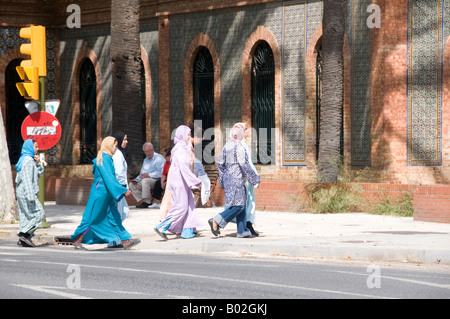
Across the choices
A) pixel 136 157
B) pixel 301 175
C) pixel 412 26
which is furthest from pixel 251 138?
pixel 412 26

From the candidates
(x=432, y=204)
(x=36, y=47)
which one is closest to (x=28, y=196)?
(x=36, y=47)

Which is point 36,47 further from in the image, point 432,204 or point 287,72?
point 287,72

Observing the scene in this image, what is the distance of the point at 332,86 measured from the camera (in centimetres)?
2131

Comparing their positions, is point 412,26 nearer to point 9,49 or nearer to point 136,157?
point 136,157

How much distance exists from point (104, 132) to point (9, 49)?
4.25 metres

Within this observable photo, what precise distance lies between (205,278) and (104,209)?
14.5ft

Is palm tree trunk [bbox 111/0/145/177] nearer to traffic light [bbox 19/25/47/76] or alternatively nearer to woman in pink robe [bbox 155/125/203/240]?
traffic light [bbox 19/25/47/76]

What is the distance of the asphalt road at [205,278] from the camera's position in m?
A: 9.51

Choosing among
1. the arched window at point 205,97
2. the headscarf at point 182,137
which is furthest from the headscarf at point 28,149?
the arched window at point 205,97

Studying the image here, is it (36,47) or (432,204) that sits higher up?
(36,47)

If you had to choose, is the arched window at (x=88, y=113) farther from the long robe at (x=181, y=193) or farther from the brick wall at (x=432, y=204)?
the long robe at (x=181, y=193)

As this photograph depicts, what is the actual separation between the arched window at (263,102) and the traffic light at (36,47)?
10.4m

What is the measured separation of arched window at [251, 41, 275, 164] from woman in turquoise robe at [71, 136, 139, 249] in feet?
39.2
